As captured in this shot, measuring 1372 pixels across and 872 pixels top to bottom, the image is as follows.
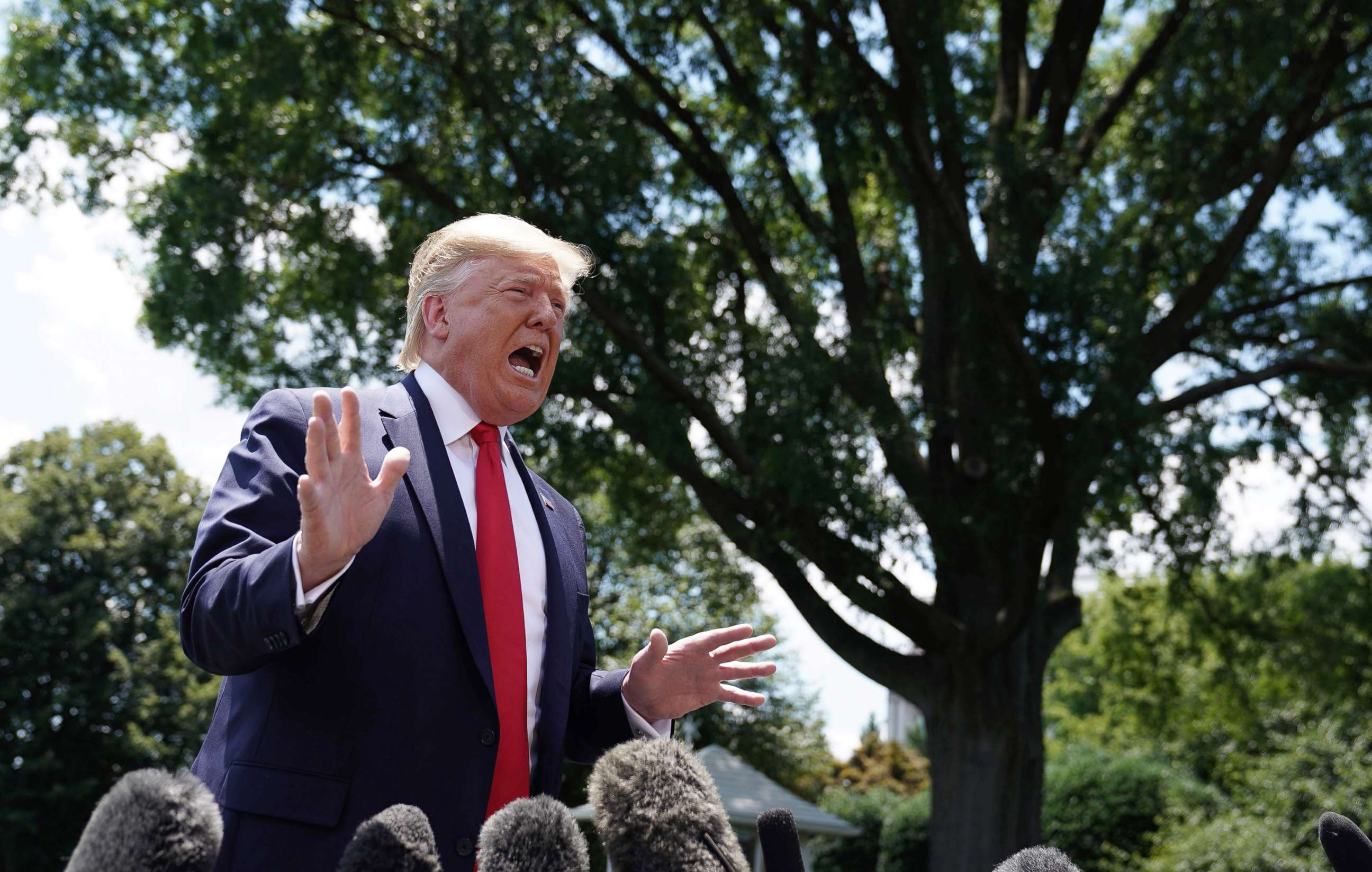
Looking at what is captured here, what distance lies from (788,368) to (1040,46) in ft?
24.7

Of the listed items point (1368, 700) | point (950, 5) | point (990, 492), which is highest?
point (950, 5)

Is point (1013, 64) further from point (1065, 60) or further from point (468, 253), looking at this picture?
point (468, 253)

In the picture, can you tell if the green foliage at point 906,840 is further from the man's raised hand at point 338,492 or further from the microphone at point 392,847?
the microphone at point 392,847

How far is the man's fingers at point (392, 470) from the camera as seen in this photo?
5.18 feet

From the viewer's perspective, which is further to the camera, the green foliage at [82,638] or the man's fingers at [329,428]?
the green foliage at [82,638]

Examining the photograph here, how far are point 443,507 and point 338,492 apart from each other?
Result: 1.76ft

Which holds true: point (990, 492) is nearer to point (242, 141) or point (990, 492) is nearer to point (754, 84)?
point (754, 84)

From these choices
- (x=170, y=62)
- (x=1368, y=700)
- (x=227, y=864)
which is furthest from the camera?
(x=1368, y=700)

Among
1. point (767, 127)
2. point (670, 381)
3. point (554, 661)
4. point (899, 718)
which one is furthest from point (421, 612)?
point (899, 718)

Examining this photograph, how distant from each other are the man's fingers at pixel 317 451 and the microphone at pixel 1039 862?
3.22 ft

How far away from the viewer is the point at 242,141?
34.9 ft

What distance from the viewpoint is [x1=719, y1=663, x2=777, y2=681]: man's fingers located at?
223 cm

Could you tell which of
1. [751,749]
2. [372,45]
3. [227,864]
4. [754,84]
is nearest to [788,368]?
[754,84]

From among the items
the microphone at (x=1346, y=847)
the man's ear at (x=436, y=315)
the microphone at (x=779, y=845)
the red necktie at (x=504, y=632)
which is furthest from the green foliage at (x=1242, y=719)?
the microphone at (x=779, y=845)
